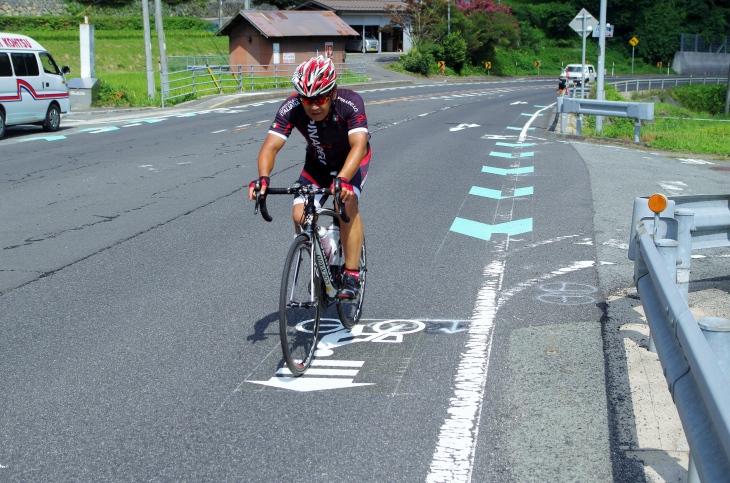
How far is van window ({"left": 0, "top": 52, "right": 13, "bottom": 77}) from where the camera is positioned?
21.6 meters

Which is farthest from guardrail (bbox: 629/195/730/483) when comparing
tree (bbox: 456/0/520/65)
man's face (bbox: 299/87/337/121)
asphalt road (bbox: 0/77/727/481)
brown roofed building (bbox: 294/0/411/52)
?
brown roofed building (bbox: 294/0/411/52)

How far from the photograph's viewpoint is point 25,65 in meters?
22.5

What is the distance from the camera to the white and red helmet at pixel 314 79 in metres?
5.30

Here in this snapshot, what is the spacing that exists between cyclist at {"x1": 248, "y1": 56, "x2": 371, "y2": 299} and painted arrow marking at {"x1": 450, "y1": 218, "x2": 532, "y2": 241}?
3.75 m

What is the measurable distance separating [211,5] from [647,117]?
77787mm

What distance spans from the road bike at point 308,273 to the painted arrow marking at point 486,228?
12.6ft

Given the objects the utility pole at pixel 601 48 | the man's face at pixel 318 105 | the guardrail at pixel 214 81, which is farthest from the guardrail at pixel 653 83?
the man's face at pixel 318 105

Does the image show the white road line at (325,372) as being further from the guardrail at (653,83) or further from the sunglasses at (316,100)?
the guardrail at (653,83)

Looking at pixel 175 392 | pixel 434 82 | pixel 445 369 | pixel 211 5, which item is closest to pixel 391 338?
pixel 445 369

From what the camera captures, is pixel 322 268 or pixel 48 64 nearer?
pixel 322 268

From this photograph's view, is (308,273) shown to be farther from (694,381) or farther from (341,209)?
(694,381)

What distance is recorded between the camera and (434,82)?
57.2 meters

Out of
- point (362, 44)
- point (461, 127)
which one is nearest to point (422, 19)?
point (362, 44)

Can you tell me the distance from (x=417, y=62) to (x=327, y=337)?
187 ft
